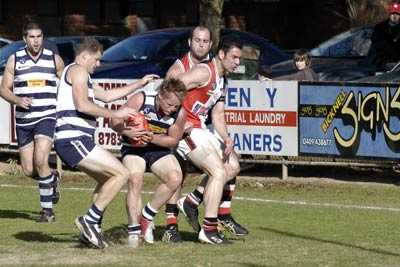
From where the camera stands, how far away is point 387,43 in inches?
821

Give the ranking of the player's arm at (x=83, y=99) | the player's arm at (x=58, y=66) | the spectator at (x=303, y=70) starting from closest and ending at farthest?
the player's arm at (x=83, y=99) < the player's arm at (x=58, y=66) < the spectator at (x=303, y=70)

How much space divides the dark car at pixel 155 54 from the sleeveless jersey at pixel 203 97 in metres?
8.08

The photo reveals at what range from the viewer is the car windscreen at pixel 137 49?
75.5 feet

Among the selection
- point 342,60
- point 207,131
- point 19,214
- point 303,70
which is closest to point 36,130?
point 19,214

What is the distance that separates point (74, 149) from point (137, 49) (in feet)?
37.9

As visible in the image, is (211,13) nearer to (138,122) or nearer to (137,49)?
(137,49)

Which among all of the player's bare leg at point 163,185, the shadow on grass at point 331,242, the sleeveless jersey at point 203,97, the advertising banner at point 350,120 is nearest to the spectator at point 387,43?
the advertising banner at point 350,120

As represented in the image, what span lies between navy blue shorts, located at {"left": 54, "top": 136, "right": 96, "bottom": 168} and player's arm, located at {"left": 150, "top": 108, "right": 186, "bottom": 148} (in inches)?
23.4

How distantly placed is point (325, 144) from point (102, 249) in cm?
712

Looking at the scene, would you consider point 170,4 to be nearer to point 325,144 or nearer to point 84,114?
point 325,144

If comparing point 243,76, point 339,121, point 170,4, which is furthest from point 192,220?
point 170,4

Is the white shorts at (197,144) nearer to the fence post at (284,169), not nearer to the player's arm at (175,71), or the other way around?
the player's arm at (175,71)

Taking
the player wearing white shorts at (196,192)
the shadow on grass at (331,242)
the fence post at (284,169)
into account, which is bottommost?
the fence post at (284,169)

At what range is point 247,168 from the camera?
64.8 feet
